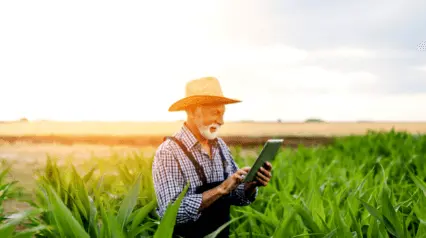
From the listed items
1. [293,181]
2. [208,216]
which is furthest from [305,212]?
[293,181]

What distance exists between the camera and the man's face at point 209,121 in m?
3.19

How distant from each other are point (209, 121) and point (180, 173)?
1.19 ft

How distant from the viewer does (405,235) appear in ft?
9.09

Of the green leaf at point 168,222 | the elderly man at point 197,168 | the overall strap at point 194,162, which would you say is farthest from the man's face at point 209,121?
the green leaf at point 168,222

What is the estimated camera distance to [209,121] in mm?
3189

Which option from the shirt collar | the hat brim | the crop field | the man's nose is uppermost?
the hat brim

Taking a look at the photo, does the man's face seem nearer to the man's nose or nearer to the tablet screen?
the man's nose

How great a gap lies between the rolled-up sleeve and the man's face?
0.25m

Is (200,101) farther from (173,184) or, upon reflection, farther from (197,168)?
(173,184)

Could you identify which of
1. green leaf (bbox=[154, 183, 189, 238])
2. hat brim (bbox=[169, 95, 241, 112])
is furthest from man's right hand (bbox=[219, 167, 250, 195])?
green leaf (bbox=[154, 183, 189, 238])

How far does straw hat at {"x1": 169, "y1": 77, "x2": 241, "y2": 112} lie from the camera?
10.4 feet

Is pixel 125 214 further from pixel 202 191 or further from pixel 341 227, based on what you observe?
pixel 341 227

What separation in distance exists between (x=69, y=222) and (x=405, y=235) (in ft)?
5.67

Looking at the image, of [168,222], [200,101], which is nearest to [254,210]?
[200,101]
